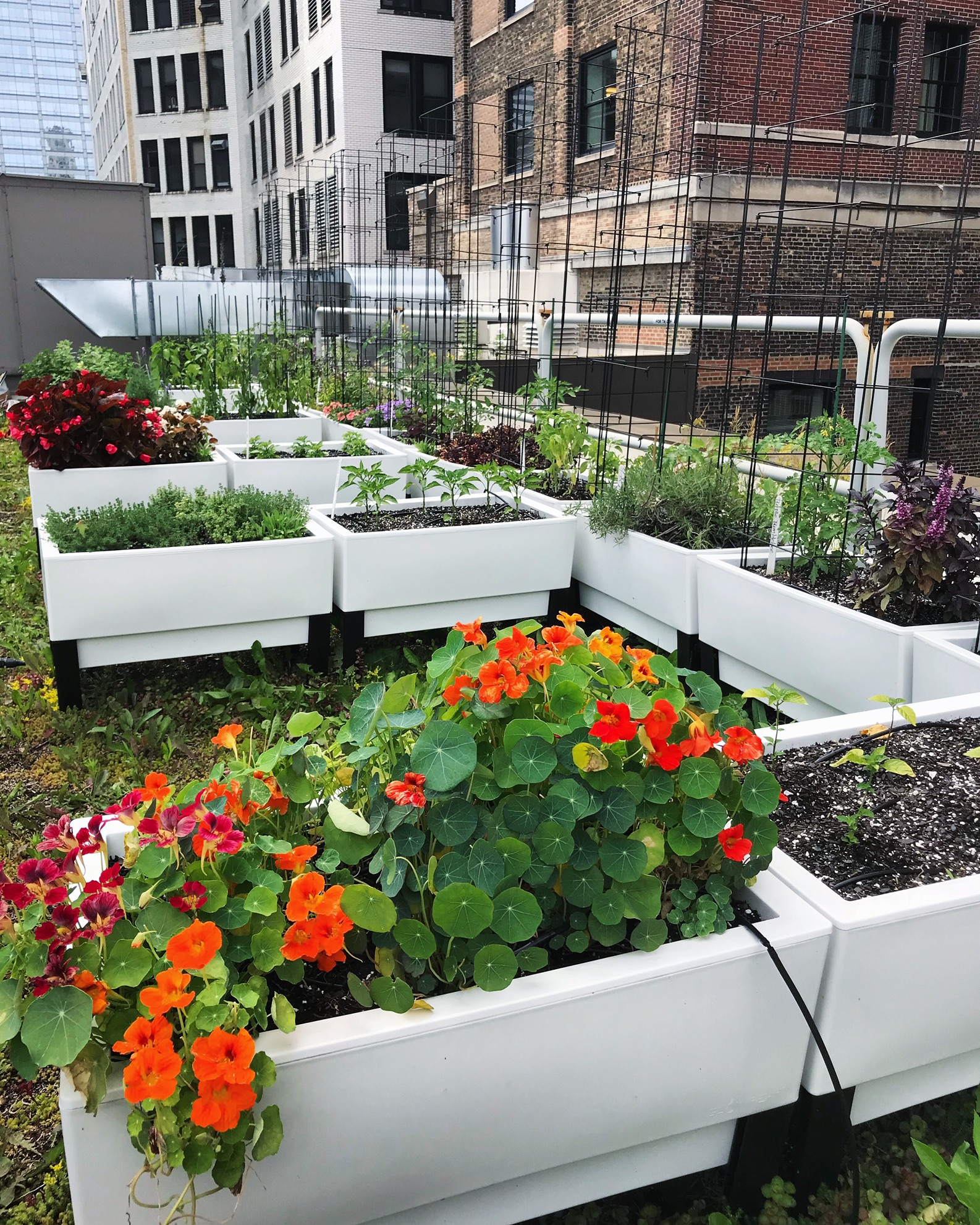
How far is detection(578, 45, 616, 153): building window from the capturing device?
14.5 meters

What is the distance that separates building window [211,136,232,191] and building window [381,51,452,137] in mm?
10250

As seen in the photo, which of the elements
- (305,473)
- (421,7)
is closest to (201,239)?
(421,7)

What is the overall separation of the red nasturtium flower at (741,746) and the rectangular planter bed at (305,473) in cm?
421

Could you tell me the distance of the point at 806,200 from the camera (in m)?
12.7

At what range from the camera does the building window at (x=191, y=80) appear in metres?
30.6

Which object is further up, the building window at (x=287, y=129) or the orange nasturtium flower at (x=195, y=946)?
the building window at (x=287, y=129)

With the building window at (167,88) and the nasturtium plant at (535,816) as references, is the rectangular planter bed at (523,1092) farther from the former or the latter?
the building window at (167,88)

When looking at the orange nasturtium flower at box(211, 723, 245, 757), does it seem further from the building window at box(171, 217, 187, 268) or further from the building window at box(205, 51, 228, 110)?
the building window at box(205, 51, 228, 110)

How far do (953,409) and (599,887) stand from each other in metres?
14.0

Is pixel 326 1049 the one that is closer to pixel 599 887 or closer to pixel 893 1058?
pixel 599 887

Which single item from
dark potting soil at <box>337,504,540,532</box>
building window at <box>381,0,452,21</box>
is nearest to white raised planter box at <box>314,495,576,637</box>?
dark potting soil at <box>337,504,540,532</box>

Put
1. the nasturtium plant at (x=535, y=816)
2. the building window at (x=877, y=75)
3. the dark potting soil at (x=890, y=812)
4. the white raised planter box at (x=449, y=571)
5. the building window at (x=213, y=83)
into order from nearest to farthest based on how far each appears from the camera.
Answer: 1. the nasturtium plant at (x=535, y=816)
2. the dark potting soil at (x=890, y=812)
3. the white raised planter box at (x=449, y=571)
4. the building window at (x=877, y=75)
5. the building window at (x=213, y=83)

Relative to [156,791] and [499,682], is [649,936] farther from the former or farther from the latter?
[156,791]

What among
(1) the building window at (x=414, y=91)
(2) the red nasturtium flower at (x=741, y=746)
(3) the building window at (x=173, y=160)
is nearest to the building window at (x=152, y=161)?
(3) the building window at (x=173, y=160)
